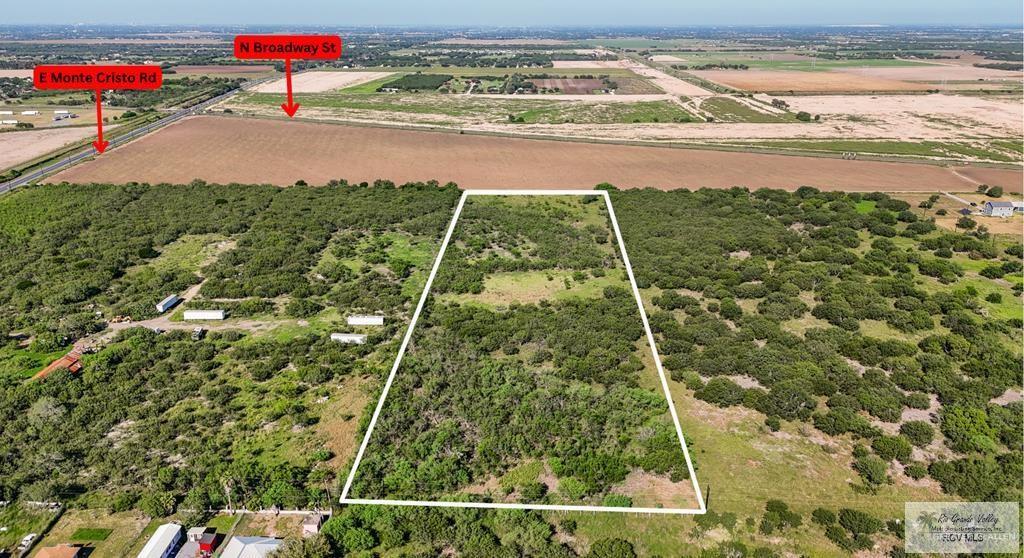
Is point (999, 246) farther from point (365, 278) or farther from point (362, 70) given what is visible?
point (362, 70)

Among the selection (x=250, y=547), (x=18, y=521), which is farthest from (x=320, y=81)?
(x=250, y=547)

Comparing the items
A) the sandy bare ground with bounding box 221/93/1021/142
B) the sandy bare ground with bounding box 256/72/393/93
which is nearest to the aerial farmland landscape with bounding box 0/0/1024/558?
the sandy bare ground with bounding box 221/93/1021/142

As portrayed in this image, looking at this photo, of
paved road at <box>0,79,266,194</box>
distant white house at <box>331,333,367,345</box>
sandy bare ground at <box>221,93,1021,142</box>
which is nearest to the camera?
distant white house at <box>331,333,367,345</box>

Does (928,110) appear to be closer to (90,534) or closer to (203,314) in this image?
(203,314)

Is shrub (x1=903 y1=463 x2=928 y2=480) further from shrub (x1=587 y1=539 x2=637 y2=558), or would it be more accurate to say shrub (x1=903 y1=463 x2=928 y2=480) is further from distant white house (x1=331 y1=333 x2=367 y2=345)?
distant white house (x1=331 y1=333 x2=367 y2=345)

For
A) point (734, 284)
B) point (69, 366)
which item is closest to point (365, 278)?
point (69, 366)

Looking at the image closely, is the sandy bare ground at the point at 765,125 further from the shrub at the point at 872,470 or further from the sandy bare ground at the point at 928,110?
the shrub at the point at 872,470

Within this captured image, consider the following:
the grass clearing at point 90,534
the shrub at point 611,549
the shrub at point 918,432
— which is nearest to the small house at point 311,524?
the grass clearing at point 90,534
